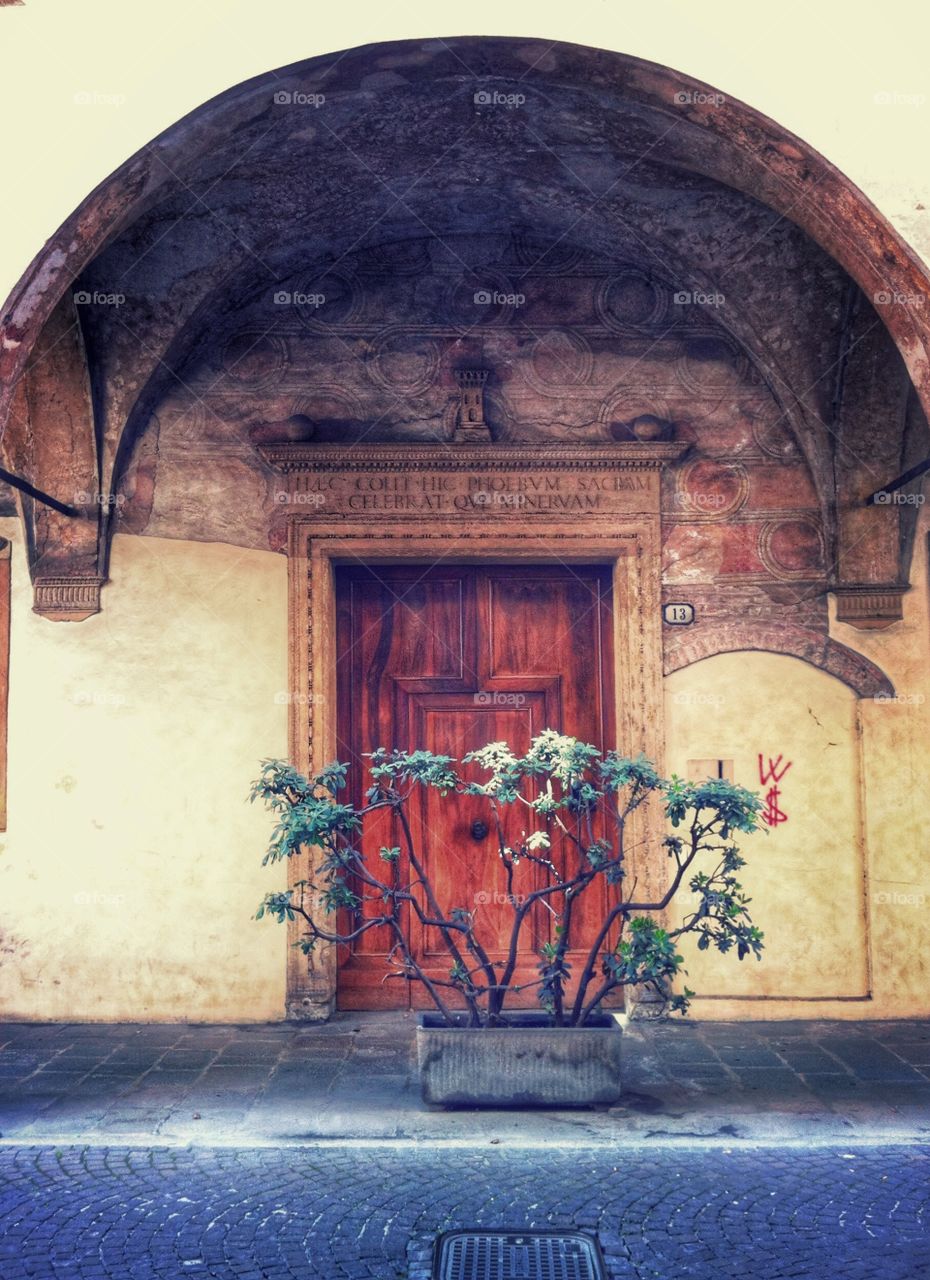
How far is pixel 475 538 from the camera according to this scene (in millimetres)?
6676

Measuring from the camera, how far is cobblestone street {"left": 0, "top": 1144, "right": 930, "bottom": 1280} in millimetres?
3619

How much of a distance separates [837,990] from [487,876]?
2.11 meters

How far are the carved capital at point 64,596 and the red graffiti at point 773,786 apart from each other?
4059mm

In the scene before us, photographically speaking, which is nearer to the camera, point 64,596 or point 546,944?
point 546,944

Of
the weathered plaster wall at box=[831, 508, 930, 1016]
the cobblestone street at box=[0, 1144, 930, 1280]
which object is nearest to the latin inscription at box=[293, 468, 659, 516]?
the weathered plaster wall at box=[831, 508, 930, 1016]

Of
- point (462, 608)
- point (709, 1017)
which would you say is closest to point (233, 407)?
point (462, 608)

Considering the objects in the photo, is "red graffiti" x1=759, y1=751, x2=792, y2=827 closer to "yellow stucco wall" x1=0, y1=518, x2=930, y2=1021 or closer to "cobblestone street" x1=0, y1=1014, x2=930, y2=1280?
"yellow stucco wall" x1=0, y1=518, x2=930, y2=1021

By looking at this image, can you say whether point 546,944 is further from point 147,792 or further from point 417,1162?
point 147,792

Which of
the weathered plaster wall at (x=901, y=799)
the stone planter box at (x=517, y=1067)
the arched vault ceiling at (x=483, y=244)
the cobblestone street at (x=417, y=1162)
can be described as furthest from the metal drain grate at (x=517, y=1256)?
the arched vault ceiling at (x=483, y=244)

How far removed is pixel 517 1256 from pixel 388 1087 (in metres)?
1.69

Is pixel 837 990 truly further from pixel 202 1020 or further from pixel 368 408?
pixel 368 408

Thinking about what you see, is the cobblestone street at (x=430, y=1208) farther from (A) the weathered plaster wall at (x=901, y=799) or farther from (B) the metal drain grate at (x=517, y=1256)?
(A) the weathered plaster wall at (x=901, y=799)

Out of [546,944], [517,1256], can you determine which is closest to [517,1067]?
[546,944]

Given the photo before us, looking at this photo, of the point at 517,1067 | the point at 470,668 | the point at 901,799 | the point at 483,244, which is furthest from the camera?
the point at 470,668
